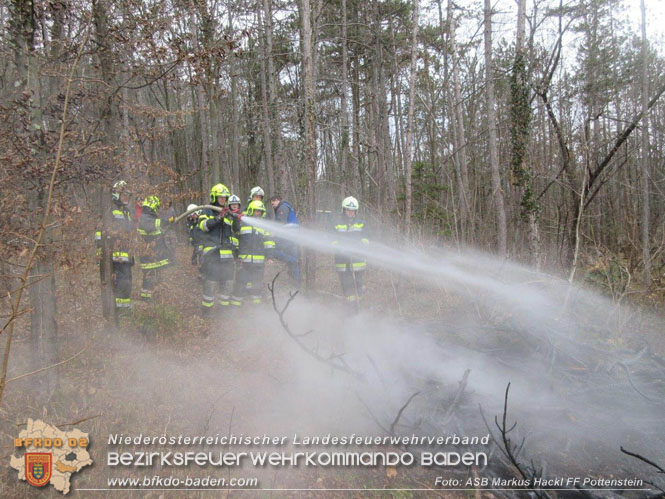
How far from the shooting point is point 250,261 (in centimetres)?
695

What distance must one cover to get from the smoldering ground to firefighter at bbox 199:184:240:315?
0.62 meters

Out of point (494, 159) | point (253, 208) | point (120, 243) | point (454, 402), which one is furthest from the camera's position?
point (494, 159)

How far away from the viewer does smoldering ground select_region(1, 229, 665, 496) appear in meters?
3.68

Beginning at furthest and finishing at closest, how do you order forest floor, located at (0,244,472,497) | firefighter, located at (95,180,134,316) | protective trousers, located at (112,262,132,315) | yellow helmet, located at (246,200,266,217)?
yellow helmet, located at (246,200,266,217), protective trousers, located at (112,262,132,315), firefighter, located at (95,180,134,316), forest floor, located at (0,244,472,497)

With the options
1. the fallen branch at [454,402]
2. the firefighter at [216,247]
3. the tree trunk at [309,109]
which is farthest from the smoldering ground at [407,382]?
the tree trunk at [309,109]

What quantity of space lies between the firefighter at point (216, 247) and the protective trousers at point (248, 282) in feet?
0.59

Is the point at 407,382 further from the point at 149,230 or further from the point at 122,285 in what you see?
the point at 149,230

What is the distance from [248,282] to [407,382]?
3.72 m

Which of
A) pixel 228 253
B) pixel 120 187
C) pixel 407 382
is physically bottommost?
pixel 407 382

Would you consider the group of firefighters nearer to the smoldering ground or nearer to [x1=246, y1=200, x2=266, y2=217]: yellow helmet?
[x1=246, y1=200, x2=266, y2=217]: yellow helmet

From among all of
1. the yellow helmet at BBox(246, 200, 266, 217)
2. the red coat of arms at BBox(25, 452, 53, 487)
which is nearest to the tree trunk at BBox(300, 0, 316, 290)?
the yellow helmet at BBox(246, 200, 266, 217)

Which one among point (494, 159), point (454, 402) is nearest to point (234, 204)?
point (454, 402)

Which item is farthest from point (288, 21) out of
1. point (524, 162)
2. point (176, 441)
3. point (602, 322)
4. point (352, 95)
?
point (176, 441)

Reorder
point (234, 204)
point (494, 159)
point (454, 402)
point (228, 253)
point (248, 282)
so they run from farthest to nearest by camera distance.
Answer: point (494, 159) < point (248, 282) < point (234, 204) < point (228, 253) < point (454, 402)
